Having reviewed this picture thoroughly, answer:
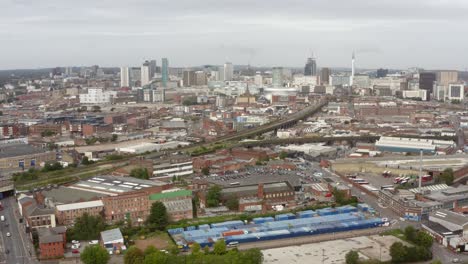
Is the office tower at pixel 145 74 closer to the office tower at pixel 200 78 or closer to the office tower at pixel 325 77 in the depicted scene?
the office tower at pixel 200 78

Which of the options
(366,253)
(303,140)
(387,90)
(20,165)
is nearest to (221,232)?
(366,253)

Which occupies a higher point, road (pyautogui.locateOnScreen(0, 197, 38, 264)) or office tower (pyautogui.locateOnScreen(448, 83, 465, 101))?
office tower (pyautogui.locateOnScreen(448, 83, 465, 101))

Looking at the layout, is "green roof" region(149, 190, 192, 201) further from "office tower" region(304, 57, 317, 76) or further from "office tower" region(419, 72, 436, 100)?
"office tower" region(304, 57, 317, 76)

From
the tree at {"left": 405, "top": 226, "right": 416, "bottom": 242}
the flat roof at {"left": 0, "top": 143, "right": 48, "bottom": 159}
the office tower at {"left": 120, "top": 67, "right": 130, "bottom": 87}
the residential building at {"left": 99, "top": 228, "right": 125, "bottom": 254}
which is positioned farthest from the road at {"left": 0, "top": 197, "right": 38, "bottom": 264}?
the office tower at {"left": 120, "top": 67, "right": 130, "bottom": 87}

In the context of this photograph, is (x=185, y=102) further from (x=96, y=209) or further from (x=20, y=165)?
(x=96, y=209)

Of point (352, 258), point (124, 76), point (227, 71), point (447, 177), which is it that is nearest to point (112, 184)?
point (352, 258)

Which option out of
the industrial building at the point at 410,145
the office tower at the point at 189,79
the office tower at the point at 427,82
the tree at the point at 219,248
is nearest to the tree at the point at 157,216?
the tree at the point at 219,248

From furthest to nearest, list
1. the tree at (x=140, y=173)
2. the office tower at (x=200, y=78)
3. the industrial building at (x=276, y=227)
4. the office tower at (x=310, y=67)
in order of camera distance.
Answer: the office tower at (x=310, y=67) < the office tower at (x=200, y=78) < the tree at (x=140, y=173) < the industrial building at (x=276, y=227)

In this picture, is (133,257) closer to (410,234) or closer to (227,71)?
(410,234)
